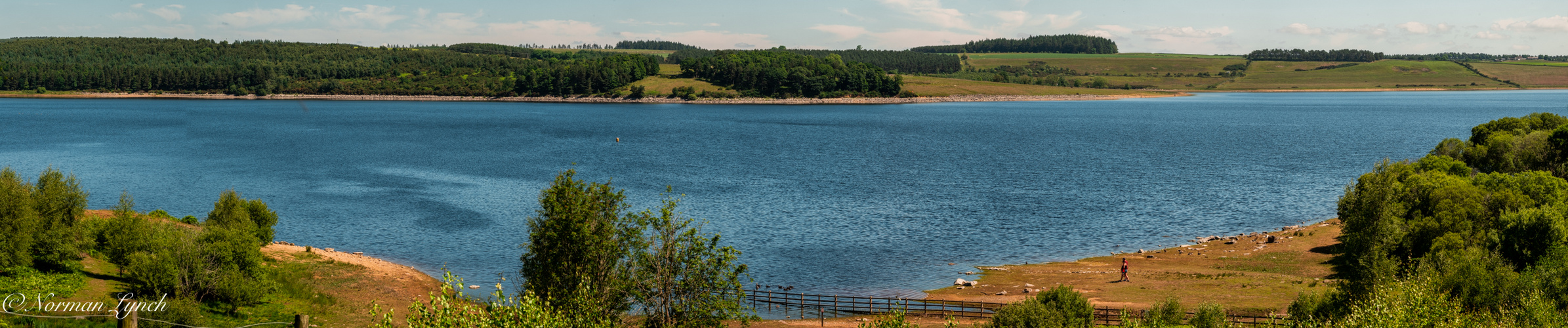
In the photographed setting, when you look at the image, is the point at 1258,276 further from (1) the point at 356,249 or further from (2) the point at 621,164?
(2) the point at 621,164

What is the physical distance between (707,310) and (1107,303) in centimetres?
1938

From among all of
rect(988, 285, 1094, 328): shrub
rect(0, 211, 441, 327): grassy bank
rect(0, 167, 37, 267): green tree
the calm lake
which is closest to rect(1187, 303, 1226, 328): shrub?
rect(988, 285, 1094, 328): shrub

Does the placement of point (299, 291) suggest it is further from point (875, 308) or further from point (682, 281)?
point (875, 308)

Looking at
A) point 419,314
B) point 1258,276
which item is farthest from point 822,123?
point 419,314

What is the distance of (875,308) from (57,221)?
1251 inches

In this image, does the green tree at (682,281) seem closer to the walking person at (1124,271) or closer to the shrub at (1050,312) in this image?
the shrub at (1050,312)

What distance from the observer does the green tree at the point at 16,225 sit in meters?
30.4

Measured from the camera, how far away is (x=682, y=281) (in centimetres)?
2767

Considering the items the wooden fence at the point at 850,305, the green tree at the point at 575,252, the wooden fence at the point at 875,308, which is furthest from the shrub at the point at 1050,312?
the green tree at the point at 575,252

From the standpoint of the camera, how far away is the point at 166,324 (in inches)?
1015

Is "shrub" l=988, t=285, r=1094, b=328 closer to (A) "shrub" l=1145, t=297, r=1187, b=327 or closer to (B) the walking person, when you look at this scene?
(A) "shrub" l=1145, t=297, r=1187, b=327

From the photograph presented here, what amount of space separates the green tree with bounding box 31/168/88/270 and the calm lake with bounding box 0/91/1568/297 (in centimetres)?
1521

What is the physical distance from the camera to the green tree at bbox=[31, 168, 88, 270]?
105 feet

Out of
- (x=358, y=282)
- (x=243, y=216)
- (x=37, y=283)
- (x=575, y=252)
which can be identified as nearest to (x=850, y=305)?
(x=575, y=252)
